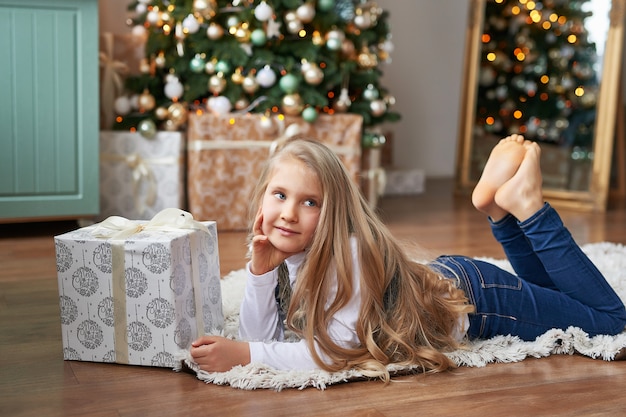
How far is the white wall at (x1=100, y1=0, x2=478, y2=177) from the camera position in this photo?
178 inches

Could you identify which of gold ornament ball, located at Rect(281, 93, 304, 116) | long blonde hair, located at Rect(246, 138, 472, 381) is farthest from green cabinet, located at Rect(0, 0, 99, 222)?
long blonde hair, located at Rect(246, 138, 472, 381)

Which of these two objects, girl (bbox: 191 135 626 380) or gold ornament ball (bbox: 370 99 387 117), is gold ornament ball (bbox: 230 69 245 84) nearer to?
gold ornament ball (bbox: 370 99 387 117)

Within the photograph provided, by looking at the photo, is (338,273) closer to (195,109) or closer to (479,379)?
(479,379)

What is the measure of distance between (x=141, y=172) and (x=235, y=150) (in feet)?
1.09

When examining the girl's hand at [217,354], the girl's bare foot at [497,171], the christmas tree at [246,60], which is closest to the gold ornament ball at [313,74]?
the christmas tree at [246,60]

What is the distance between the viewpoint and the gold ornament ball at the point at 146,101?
9.42 ft

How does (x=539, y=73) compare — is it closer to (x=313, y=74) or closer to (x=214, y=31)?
(x=313, y=74)

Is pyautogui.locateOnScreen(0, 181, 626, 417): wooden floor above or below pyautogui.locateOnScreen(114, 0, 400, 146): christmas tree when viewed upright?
below

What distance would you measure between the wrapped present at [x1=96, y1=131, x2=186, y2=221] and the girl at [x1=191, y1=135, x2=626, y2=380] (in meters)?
1.41

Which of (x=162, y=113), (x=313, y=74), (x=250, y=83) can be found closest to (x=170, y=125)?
(x=162, y=113)

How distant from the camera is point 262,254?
4.71ft

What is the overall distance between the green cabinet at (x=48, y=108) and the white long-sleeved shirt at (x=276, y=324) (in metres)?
1.39

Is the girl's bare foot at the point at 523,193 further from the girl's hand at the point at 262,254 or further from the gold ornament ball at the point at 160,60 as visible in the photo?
the gold ornament ball at the point at 160,60

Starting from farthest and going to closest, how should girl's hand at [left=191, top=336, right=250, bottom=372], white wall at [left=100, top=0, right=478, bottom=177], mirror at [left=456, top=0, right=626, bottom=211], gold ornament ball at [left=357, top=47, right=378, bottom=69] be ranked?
white wall at [left=100, top=0, right=478, bottom=177] → mirror at [left=456, top=0, right=626, bottom=211] → gold ornament ball at [left=357, top=47, right=378, bottom=69] → girl's hand at [left=191, top=336, right=250, bottom=372]
